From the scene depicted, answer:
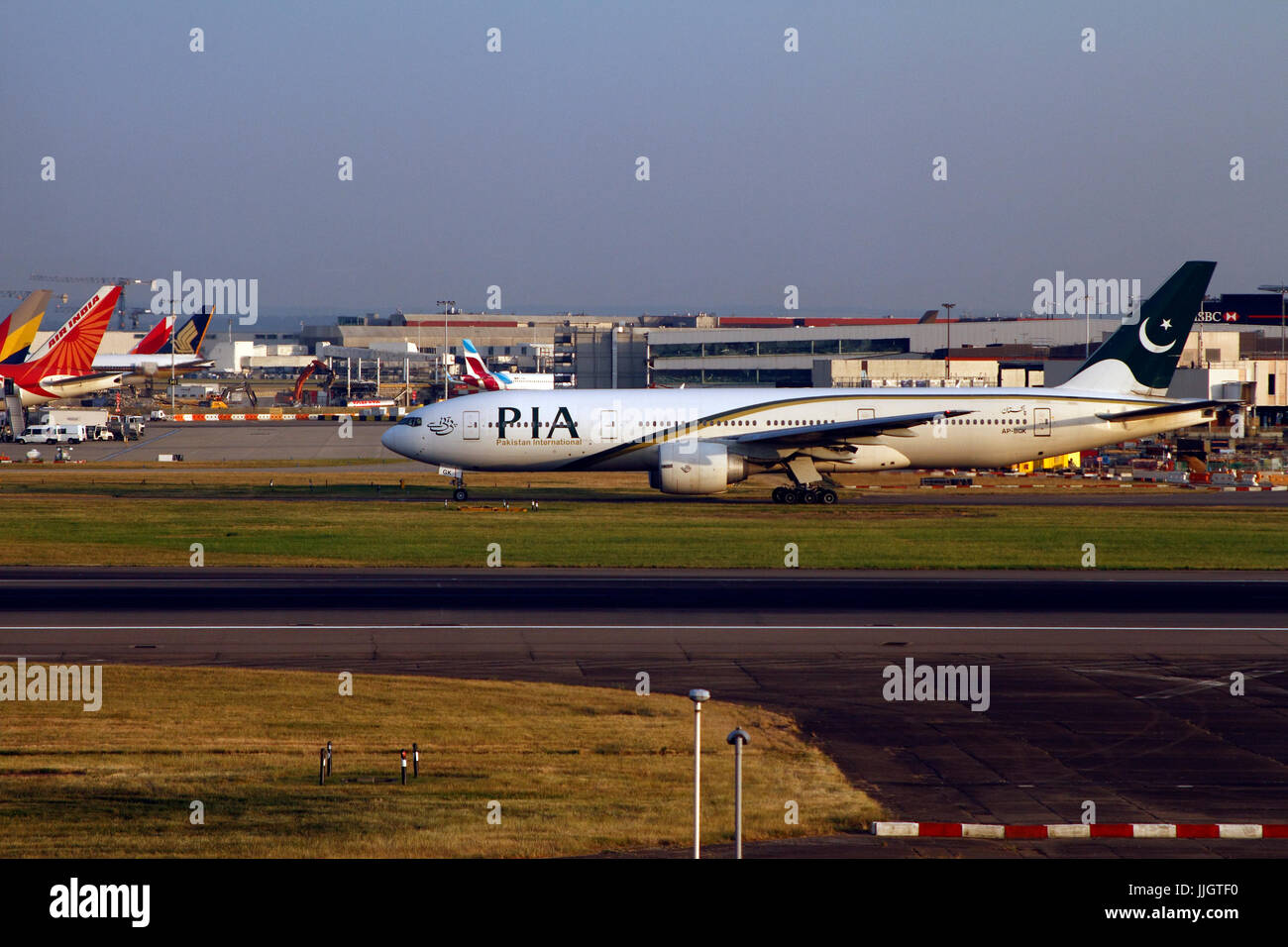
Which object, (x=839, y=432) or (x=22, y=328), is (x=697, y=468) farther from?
(x=22, y=328)

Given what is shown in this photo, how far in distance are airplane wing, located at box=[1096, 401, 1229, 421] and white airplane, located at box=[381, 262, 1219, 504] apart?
0.04m

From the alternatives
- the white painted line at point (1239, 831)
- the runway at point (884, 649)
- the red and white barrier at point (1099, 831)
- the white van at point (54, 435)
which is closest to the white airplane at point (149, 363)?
the white van at point (54, 435)

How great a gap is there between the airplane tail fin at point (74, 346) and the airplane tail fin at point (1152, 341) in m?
75.7

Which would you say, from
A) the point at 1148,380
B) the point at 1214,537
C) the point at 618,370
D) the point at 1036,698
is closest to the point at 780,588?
the point at 1036,698

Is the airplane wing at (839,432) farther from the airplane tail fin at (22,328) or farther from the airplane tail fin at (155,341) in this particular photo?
the airplane tail fin at (155,341)

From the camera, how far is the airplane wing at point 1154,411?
53.0m

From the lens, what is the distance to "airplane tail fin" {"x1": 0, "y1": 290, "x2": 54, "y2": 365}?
286ft

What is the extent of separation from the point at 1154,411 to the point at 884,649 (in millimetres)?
33813

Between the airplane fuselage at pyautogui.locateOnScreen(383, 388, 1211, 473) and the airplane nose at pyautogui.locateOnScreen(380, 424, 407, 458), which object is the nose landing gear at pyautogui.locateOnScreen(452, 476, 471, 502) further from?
the airplane nose at pyautogui.locateOnScreen(380, 424, 407, 458)

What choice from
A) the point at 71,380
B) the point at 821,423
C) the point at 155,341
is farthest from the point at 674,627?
the point at 155,341

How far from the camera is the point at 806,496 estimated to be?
171ft

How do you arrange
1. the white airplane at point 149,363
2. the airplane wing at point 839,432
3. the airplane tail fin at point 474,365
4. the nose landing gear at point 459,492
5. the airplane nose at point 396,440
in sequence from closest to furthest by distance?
the airplane wing at point 839,432 → the nose landing gear at point 459,492 → the airplane nose at point 396,440 → the airplane tail fin at point 474,365 → the white airplane at point 149,363

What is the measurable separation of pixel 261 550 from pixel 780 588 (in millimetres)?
16665
